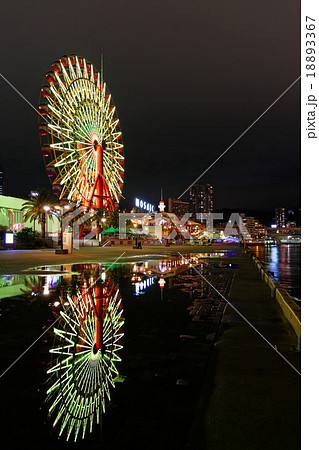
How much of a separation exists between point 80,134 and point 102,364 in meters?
26.1

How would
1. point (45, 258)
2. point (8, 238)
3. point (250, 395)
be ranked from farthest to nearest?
point (8, 238)
point (45, 258)
point (250, 395)

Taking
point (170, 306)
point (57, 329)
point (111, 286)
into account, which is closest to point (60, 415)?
point (57, 329)

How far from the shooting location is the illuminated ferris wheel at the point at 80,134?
25016 mm

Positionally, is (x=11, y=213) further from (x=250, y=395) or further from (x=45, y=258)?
(x=250, y=395)

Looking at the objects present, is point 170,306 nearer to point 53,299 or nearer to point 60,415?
point 53,299

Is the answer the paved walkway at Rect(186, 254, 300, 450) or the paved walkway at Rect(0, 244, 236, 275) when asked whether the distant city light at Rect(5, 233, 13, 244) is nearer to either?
the paved walkway at Rect(0, 244, 236, 275)

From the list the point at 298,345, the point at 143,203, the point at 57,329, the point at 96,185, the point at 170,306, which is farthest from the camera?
the point at 143,203

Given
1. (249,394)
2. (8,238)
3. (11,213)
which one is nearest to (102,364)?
(249,394)

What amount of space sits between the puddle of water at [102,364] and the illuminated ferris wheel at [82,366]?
1 centimetres

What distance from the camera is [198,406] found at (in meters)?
3.58

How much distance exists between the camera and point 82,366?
15.5 feet

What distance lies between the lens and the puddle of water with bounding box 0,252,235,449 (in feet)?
10.9

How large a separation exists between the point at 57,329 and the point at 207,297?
5.25 metres

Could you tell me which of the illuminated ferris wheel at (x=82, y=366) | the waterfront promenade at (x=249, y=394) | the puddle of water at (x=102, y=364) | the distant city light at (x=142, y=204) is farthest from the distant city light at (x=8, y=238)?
the distant city light at (x=142, y=204)
